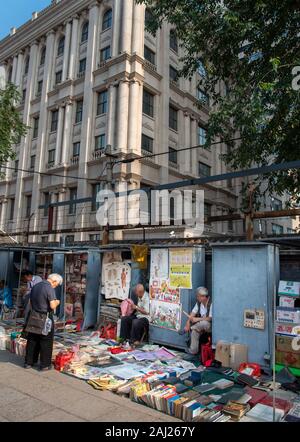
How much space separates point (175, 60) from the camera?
27.9 m

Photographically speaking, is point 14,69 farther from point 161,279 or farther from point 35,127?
point 161,279

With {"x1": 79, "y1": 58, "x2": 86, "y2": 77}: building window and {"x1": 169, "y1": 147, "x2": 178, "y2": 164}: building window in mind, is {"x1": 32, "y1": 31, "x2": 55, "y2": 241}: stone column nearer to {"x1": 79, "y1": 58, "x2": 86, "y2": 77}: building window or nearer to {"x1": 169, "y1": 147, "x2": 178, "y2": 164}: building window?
{"x1": 79, "y1": 58, "x2": 86, "y2": 77}: building window

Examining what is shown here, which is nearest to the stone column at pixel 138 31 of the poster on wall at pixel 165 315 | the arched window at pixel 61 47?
the arched window at pixel 61 47

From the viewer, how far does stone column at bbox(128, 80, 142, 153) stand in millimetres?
22719

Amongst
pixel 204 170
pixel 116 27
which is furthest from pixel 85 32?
pixel 204 170

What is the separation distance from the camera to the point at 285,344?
240 inches

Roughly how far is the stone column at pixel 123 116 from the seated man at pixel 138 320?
15.0m

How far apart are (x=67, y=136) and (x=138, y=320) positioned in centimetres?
2152

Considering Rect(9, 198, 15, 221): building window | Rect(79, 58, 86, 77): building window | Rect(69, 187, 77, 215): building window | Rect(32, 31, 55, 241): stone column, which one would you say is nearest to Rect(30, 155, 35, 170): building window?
Rect(32, 31, 55, 241): stone column

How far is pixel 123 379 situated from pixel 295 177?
7.97 metres

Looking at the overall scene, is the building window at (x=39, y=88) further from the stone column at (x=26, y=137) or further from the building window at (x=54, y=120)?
the building window at (x=54, y=120)

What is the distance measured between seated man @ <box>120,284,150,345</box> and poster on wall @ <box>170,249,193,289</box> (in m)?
1.03
